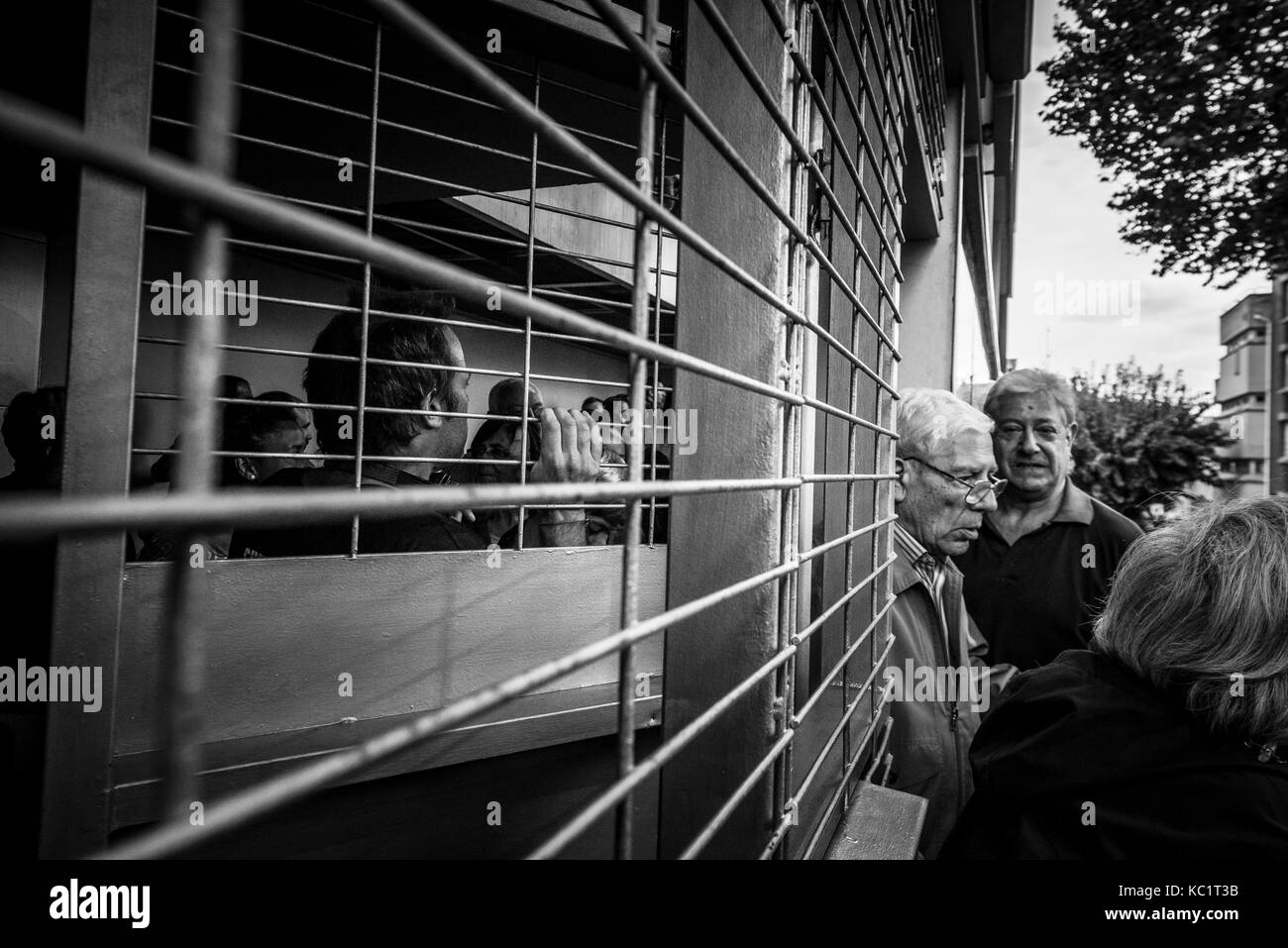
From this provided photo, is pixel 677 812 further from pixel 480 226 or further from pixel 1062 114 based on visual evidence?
pixel 1062 114

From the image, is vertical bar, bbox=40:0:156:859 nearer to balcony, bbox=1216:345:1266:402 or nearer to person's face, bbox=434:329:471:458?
person's face, bbox=434:329:471:458

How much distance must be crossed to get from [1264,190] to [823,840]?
16.3 ft

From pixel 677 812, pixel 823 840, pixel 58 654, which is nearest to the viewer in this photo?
pixel 58 654

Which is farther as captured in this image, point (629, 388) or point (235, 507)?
point (629, 388)

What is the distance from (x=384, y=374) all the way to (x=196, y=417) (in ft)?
6.47

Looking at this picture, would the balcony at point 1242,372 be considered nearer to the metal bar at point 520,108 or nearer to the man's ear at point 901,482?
the man's ear at point 901,482

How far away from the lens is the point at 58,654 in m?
1.21

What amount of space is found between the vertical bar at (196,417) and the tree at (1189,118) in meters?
5.72

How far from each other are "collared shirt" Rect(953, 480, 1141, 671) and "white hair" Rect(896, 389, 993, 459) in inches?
28.5

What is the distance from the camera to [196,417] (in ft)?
1.07

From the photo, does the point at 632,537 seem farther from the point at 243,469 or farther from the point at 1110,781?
the point at 243,469

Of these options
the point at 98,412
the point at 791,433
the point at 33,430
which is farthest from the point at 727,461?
the point at 33,430

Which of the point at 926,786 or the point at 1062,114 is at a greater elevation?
the point at 1062,114
